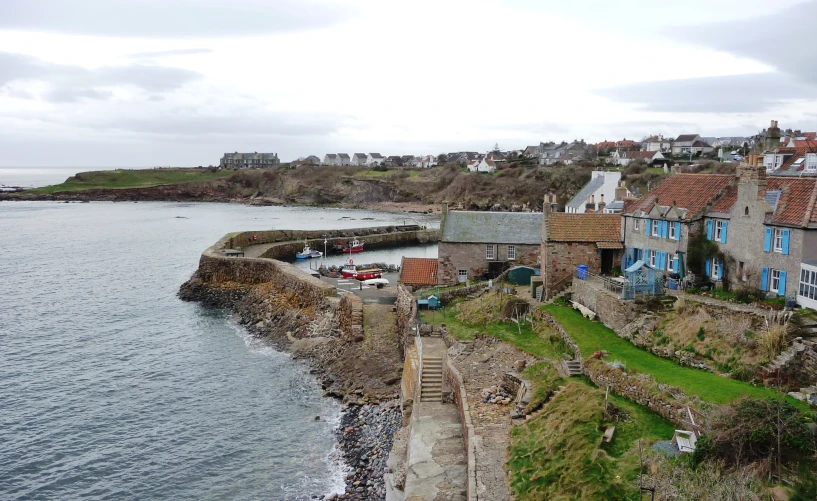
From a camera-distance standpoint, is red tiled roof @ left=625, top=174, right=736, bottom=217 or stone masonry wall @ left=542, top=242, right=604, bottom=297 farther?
stone masonry wall @ left=542, top=242, right=604, bottom=297

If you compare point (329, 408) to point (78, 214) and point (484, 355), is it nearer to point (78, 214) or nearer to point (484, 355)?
point (484, 355)

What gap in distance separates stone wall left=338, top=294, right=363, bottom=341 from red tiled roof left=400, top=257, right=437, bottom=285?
3.52 metres

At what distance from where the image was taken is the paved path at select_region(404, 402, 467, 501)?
18203 millimetres

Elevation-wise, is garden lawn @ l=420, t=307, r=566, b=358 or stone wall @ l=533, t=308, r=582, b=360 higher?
stone wall @ l=533, t=308, r=582, b=360

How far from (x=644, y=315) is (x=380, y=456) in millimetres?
11708

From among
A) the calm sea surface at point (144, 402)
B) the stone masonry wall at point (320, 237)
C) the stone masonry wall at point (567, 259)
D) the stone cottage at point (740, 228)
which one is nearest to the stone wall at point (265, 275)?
the calm sea surface at point (144, 402)

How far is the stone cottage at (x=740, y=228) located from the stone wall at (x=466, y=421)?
11326 millimetres

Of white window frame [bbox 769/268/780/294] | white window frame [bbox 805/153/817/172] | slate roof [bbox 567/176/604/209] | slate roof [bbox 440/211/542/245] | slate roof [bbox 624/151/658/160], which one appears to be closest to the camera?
white window frame [bbox 769/268/780/294]

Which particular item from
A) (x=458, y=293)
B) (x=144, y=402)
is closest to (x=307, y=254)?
(x=458, y=293)

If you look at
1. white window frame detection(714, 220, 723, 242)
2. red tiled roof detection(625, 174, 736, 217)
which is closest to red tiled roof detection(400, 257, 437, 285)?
red tiled roof detection(625, 174, 736, 217)

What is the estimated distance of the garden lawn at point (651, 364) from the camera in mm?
17953

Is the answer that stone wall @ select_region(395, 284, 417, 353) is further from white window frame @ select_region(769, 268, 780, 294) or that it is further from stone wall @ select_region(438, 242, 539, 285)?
white window frame @ select_region(769, 268, 780, 294)

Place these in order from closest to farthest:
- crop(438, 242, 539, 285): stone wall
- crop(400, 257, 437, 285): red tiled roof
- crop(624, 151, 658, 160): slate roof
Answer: crop(438, 242, 539, 285): stone wall < crop(400, 257, 437, 285): red tiled roof < crop(624, 151, 658, 160): slate roof

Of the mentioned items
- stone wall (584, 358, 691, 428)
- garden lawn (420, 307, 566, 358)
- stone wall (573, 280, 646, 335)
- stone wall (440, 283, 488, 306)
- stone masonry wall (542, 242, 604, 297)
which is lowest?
garden lawn (420, 307, 566, 358)
